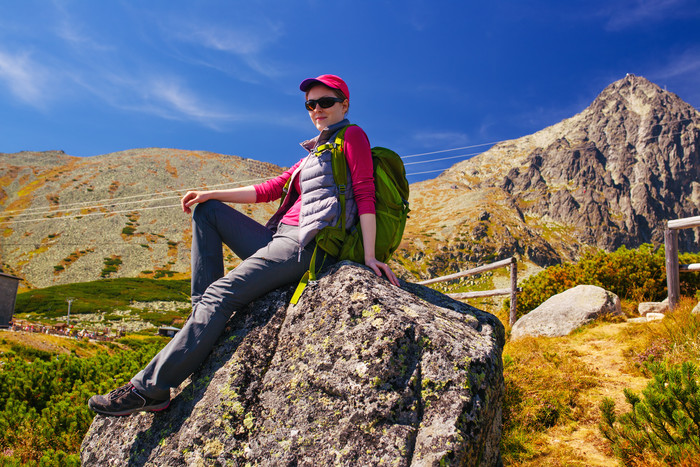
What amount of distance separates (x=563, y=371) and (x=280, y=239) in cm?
500

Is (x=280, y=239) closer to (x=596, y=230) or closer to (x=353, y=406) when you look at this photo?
(x=353, y=406)

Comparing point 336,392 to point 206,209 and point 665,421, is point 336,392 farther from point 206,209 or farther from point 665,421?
point 665,421

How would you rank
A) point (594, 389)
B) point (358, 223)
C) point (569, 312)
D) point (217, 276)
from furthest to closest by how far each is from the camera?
1. point (569, 312)
2. point (594, 389)
3. point (217, 276)
4. point (358, 223)

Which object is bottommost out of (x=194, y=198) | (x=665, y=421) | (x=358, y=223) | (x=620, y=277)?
(x=665, y=421)

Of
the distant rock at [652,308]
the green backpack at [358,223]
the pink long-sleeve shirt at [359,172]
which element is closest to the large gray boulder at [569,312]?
the distant rock at [652,308]

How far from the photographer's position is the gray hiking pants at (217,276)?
9.82 ft

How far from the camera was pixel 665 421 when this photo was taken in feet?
10.3

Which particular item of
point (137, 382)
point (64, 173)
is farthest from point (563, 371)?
point (64, 173)

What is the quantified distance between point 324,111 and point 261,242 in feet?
4.15

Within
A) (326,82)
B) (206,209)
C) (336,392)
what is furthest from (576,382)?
(206,209)

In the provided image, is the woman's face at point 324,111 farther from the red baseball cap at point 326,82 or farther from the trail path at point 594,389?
the trail path at point 594,389

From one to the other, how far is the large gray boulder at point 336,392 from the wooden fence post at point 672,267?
7904 millimetres

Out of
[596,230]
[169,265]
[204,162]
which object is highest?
[204,162]

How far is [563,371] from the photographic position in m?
6.04
